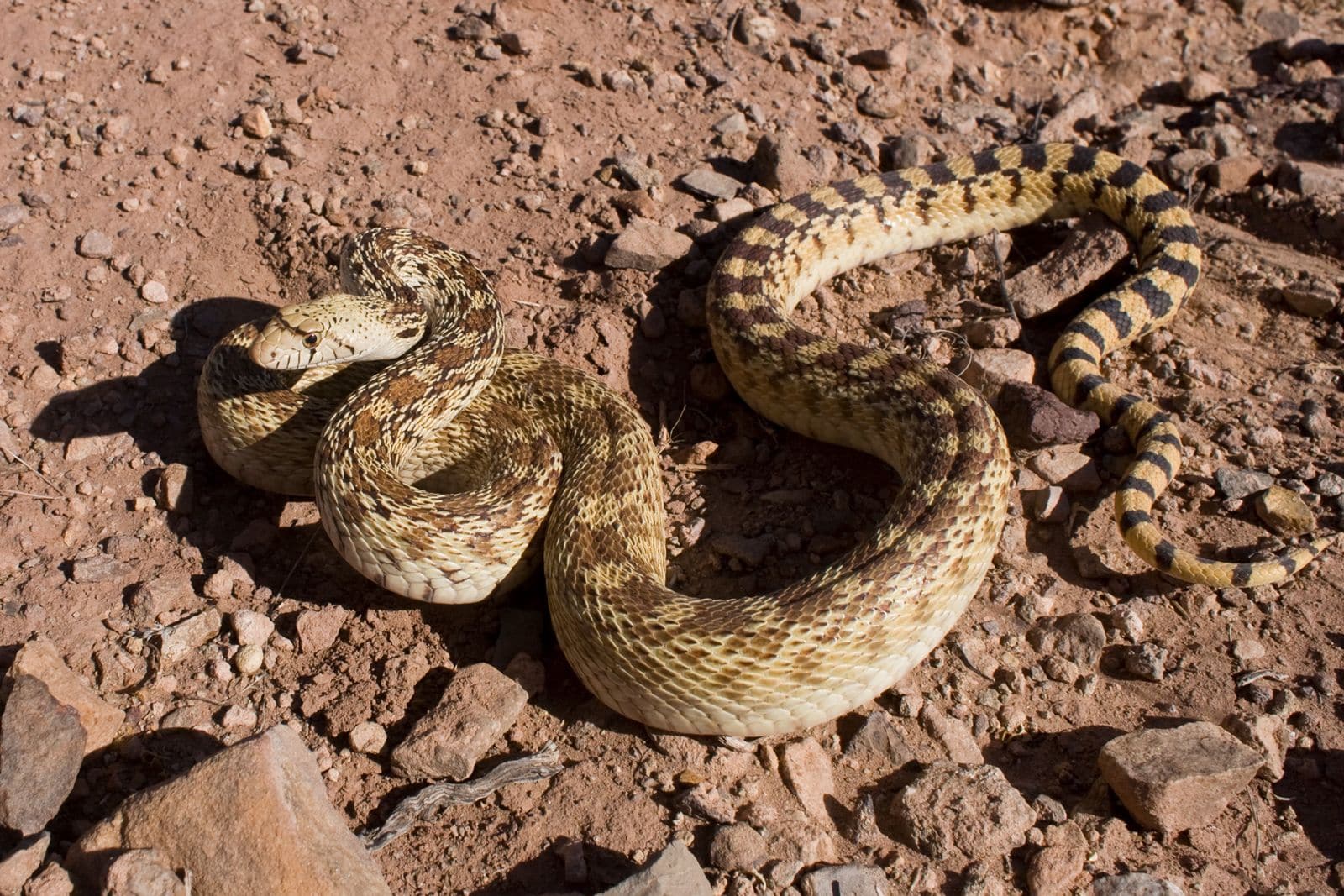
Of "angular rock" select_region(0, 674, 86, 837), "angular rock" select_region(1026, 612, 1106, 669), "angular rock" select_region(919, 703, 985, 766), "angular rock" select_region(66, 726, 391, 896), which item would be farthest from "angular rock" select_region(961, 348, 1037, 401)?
"angular rock" select_region(0, 674, 86, 837)

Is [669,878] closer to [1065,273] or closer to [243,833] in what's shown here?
[243,833]

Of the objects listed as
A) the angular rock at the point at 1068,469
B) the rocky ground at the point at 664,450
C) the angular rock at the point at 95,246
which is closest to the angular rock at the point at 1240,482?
the rocky ground at the point at 664,450

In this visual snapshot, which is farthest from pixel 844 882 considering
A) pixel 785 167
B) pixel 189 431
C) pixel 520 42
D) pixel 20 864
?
pixel 520 42

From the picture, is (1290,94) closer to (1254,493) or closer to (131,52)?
(1254,493)

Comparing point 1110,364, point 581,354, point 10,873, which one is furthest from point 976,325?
point 10,873

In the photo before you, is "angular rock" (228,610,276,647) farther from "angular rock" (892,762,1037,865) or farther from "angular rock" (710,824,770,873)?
"angular rock" (892,762,1037,865)
